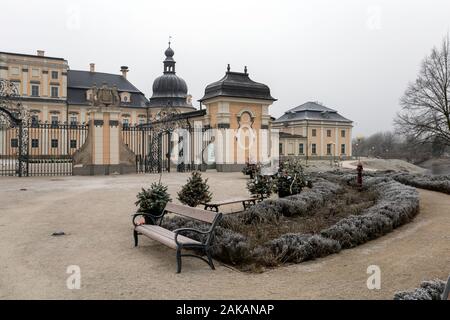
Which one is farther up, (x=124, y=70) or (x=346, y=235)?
(x=124, y=70)

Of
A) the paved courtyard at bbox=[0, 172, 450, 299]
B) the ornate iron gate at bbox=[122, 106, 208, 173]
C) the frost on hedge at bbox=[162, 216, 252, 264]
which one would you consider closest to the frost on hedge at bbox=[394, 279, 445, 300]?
the paved courtyard at bbox=[0, 172, 450, 299]

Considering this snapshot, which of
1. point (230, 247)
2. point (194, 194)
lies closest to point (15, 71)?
point (194, 194)

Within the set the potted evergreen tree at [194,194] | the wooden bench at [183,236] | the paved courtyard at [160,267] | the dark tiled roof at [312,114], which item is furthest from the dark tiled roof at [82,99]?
the wooden bench at [183,236]

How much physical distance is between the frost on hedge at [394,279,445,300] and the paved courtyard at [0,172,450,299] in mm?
596

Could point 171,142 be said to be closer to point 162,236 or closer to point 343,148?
point 162,236

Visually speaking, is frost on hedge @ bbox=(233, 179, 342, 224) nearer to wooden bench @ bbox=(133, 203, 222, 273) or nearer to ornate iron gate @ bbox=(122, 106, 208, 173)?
wooden bench @ bbox=(133, 203, 222, 273)

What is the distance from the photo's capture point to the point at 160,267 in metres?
5.67

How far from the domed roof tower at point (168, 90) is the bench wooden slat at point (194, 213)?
4769cm

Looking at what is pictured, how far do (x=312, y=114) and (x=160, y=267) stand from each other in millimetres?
55113

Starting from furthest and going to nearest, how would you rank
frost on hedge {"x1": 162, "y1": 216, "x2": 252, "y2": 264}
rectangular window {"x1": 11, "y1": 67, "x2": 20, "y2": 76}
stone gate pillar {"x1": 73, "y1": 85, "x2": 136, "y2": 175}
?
rectangular window {"x1": 11, "y1": 67, "x2": 20, "y2": 76}, stone gate pillar {"x1": 73, "y1": 85, "x2": 136, "y2": 175}, frost on hedge {"x1": 162, "y1": 216, "x2": 252, "y2": 264}

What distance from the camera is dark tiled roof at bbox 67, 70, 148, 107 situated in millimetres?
54781

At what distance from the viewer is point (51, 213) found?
9.70m

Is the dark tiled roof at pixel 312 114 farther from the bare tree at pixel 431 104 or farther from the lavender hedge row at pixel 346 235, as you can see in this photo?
the lavender hedge row at pixel 346 235
